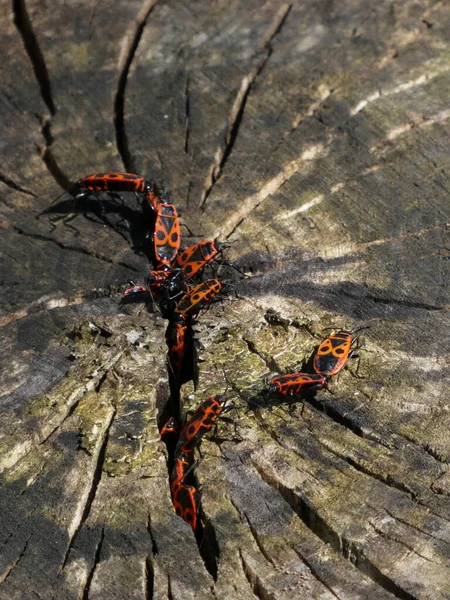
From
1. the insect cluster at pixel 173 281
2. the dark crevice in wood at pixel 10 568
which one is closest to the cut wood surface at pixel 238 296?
the dark crevice in wood at pixel 10 568

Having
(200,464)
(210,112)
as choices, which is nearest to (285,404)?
(200,464)

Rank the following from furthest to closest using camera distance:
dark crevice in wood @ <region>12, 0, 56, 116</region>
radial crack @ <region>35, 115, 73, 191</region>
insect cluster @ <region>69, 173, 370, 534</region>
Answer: dark crevice in wood @ <region>12, 0, 56, 116</region>
radial crack @ <region>35, 115, 73, 191</region>
insect cluster @ <region>69, 173, 370, 534</region>

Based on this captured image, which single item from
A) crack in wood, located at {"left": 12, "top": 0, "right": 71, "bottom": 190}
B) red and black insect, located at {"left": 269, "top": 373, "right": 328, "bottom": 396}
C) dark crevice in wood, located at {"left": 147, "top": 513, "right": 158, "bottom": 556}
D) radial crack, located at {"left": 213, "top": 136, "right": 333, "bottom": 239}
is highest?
crack in wood, located at {"left": 12, "top": 0, "right": 71, "bottom": 190}

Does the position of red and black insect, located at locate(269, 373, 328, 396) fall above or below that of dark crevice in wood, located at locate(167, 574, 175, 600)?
above

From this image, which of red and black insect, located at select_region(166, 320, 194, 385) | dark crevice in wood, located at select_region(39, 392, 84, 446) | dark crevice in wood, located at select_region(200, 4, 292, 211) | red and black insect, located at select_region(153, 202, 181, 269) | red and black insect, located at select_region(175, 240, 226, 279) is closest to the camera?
A: dark crevice in wood, located at select_region(39, 392, 84, 446)

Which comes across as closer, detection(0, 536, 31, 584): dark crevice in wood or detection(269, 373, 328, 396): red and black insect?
detection(0, 536, 31, 584): dark crevice in wood

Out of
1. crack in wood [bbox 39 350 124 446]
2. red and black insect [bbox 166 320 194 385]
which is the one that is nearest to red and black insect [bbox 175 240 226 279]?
red and black insect [bbox 166 320 194 385]

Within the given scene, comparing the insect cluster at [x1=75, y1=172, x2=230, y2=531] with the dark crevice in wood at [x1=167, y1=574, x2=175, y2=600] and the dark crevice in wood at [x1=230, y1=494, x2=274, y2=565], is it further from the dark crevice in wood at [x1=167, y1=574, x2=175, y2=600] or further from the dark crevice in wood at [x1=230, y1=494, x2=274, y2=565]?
the dark crevice in wood at [x1=167, y1=574, x2=175, y2=600]

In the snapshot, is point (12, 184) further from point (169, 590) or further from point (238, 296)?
point (169, 590)

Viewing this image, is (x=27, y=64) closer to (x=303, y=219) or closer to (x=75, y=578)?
(x=303, y=219)
